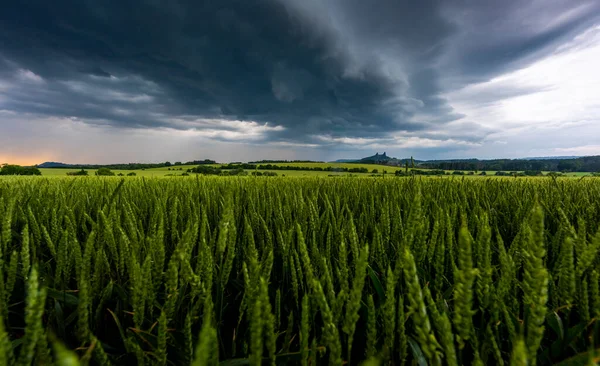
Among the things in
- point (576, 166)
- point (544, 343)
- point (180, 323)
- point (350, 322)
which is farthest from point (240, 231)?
point (576, 166)

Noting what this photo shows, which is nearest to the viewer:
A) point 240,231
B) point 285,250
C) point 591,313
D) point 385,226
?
point 591,313

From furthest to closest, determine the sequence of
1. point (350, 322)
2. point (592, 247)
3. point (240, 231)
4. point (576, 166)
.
→ point (576, 166)
point (240, 231)
point (592, 247)
point (350, 322)

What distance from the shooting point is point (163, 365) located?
0.61 m

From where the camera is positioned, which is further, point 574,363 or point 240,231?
point 240,231

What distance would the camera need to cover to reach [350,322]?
581 mm

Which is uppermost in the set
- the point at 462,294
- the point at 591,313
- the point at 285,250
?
the point at 462,294

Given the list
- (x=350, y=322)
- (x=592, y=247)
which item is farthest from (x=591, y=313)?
(x=350, y=322)

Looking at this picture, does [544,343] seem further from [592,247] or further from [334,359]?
[334,359]

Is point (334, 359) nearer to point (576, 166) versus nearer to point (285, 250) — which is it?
point (285, 250)

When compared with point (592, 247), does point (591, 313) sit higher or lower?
lower

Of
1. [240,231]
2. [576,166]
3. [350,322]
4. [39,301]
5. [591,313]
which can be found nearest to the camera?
[39,301]

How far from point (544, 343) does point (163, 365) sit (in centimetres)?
112

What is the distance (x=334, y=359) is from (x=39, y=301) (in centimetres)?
50

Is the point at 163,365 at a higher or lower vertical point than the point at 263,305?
lower
